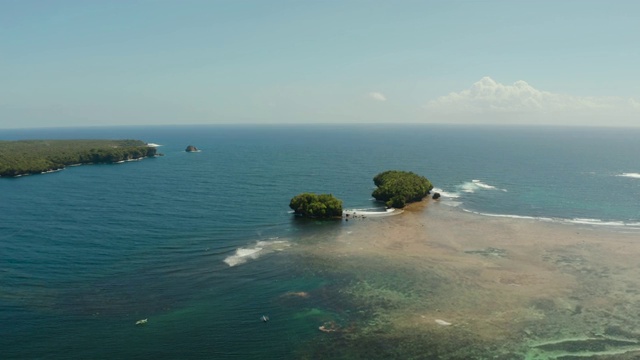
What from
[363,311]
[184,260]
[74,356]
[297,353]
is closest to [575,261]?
[363,311]

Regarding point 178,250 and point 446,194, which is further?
point 446,194

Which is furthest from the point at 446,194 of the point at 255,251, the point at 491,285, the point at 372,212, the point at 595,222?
the point at 255,251

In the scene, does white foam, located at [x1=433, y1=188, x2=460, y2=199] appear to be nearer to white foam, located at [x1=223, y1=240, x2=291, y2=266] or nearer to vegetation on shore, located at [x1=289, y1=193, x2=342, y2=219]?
vegetation on shore, located at [x1=289, y1=193, x2=342, y2=219]

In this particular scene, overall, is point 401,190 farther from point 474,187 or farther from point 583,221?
point 583,221

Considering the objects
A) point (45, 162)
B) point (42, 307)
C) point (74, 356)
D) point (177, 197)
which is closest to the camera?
point (74, 356)

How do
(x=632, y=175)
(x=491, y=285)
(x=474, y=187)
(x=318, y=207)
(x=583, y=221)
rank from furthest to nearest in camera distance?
(x=632, y=175) < (x=474, y=187) < (x=583, y=221) < (x=318, y=207) < (x=491, y=285)

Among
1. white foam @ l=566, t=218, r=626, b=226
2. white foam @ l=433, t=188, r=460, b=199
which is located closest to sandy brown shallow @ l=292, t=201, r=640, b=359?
white foam @ l=566, t=218, r=626, b=226

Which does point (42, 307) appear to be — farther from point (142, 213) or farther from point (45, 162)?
point (45, 162)
